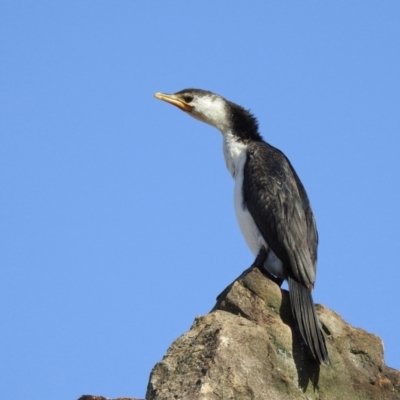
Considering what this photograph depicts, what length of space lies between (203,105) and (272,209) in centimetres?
213

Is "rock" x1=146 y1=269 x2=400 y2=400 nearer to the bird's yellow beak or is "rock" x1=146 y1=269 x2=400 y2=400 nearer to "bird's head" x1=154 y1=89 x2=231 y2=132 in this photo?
"bird's head" x1=154 y1=89 x2=231 y2=132

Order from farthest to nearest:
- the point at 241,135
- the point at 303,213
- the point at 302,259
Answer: the point at 241,135
the point at 303,213
the point at 302,259

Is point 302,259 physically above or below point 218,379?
above

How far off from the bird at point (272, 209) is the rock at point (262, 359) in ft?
0.84

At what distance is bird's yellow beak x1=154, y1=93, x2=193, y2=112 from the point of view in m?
10.5

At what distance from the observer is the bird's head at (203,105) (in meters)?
10.2

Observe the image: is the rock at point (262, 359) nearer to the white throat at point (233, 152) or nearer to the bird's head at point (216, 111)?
the white throat at point (233, 152)

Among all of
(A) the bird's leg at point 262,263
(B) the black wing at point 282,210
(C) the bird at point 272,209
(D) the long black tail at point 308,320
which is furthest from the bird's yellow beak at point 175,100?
(D) the long black tail at point 308,320

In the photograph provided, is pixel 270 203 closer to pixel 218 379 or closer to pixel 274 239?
pixel 274 239

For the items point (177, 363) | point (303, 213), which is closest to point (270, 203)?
point (303, 213)

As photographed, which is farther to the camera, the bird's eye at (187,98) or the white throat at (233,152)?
the bird's eye at (187,98)

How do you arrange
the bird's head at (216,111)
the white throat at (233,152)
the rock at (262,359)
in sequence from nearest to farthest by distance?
the rock at (262,359)
the white throat at (233,152)
the bird's head at (216,111)

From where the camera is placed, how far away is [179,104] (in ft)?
34.7

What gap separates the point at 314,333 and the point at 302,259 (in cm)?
120
